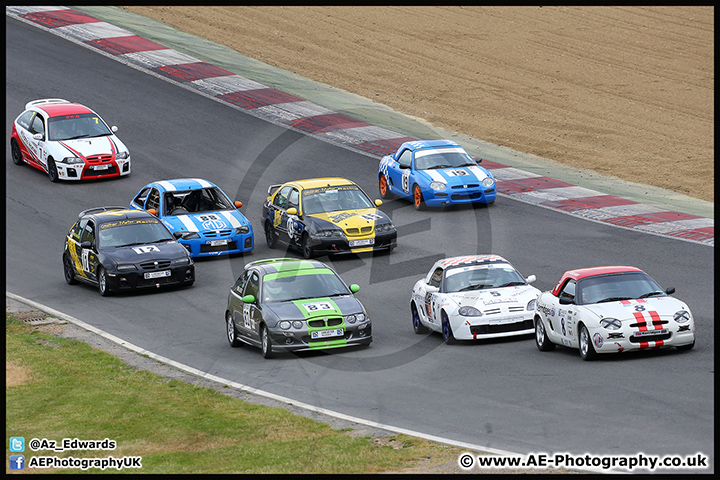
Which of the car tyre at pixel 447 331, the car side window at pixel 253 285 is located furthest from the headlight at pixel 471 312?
the car side window at pixel 253 285

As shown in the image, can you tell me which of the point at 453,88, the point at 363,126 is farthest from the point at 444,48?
the point at 363,126

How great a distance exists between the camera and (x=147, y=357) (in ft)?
59.4

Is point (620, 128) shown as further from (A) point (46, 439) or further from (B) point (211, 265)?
(A) point (46, 439)

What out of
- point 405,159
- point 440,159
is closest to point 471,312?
point 440,159

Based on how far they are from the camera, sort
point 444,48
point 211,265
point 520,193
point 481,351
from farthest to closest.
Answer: point 444,48
point 520,193
point 211,265
point 481,351

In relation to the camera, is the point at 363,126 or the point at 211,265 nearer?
the point at 211,265

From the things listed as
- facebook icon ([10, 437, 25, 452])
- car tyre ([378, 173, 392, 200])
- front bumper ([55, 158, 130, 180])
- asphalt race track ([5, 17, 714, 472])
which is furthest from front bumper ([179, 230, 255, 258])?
facebook icon ([10, 437, 25, 452])

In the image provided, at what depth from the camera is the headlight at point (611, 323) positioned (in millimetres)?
15945

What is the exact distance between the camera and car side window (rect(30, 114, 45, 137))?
31359 millimetres

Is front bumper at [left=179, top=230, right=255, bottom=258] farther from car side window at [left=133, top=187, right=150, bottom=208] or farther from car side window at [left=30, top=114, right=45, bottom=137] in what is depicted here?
car side window at [left=30, top=114, right=45, bottom=137]

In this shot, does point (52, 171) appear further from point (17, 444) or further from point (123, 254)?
point (17, 444)

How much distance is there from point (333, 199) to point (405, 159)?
452 cm
